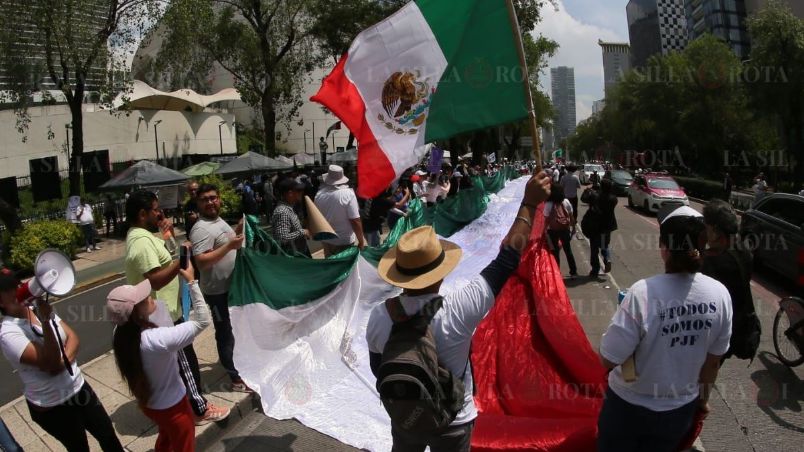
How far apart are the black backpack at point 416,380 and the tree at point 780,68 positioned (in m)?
33.4

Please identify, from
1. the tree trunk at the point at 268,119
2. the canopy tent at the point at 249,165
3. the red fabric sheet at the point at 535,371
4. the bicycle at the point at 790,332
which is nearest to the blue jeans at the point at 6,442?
the red fabric sheet at the point at 535,371

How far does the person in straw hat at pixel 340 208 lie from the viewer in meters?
7.04

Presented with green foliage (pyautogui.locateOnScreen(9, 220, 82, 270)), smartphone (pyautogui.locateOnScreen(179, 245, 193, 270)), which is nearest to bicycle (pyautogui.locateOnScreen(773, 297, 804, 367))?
smartphone (pyautogui.locateOnScreen(179, 245, 193, 270))

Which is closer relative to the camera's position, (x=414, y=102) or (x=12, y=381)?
(x=414, y=102)

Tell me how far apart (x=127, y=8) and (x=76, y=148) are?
4782mm

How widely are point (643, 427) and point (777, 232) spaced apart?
28.0ft

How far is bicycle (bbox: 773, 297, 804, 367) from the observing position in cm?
541

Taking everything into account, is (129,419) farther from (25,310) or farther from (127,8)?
(127,8)

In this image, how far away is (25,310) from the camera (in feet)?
10.8

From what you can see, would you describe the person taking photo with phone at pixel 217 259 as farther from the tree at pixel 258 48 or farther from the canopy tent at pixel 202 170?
the canopy tent at pixel 202 170

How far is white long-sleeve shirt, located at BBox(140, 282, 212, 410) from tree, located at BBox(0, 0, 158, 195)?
15.4 metres

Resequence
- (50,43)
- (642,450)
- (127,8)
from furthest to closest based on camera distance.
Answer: (127,8)
(50,43)
(642,450)

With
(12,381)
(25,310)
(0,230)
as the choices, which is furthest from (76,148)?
(25,310)

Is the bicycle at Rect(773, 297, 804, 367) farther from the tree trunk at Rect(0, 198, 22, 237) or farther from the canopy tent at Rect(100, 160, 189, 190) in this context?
the canopy tent at Rect(100, 160, 189, 190)
